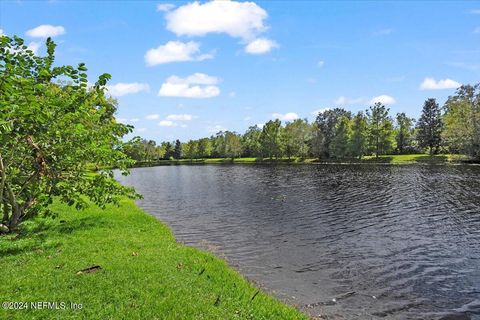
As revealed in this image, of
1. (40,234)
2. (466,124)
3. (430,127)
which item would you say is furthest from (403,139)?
(40,234)

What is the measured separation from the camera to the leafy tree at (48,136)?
8781 millimetres

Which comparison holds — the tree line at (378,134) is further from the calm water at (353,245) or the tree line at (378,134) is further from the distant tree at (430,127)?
the calm water at (353,245)

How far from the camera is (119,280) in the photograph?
12.0m

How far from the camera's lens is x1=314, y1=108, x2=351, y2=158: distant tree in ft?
447

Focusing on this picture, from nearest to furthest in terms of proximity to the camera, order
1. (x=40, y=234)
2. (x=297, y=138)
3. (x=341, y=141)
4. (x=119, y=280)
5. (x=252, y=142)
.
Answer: (x=119, y=280) < (x=40, y=234) < (x=341, y=141) < (x=297, y=138) < (x=252, y=142)

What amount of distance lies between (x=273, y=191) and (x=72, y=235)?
116 ft

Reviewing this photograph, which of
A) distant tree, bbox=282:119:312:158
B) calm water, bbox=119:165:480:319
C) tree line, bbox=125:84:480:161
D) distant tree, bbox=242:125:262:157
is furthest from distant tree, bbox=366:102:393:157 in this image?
calm water, bbox=119:165:480:319

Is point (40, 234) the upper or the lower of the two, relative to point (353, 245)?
upper

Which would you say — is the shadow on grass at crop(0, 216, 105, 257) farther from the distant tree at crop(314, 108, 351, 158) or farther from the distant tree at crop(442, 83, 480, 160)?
the distant tree at crop(314, 108, 351, 158)

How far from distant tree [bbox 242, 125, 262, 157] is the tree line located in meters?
2.01

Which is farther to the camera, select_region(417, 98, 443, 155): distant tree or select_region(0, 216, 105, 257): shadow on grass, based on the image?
select_region(417, 98, 443, 155): distant tree

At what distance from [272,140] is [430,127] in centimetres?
6187

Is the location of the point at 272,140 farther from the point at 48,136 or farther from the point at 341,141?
the point at 48,136

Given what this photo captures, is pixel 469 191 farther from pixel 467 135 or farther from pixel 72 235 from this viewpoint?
pixel 467 135
